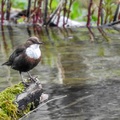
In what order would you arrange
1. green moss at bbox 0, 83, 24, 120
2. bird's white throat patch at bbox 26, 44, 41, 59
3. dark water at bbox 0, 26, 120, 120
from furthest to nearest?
dark water at bbox 0, 26, 120, 120 < bird's white throat patch at bbox 26, 44, 41, 59 < green moss at bbox 0, 83, 24, 120

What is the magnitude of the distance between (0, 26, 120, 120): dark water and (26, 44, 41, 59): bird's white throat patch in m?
0.87

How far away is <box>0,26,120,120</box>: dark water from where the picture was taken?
8.18m

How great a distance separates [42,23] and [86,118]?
1024 cm

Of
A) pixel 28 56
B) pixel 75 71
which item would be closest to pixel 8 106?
pixel 28 56

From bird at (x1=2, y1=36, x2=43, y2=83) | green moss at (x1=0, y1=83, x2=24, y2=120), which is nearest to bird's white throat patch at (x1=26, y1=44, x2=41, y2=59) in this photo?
bird at (x1=2, y1=36, x2=43, y2=83)

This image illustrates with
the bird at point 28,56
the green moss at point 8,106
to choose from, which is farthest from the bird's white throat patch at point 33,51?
the green moss at point 8,106

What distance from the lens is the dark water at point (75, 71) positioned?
8.18 metres

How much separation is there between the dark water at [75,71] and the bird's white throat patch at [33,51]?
34.3 inches

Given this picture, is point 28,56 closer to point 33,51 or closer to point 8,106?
point 33,51

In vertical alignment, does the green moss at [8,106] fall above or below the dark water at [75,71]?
above

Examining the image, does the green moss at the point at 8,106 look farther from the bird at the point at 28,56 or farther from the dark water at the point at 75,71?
the dark water at the point at 75,71

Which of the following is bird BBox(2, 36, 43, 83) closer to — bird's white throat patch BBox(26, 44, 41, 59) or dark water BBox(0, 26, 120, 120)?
bird's white throat patch BBox(26, 44, 41, 59)

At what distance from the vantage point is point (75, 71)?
10.9 meters

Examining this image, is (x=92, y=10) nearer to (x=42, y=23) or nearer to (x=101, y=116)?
(x=42, y=23)
